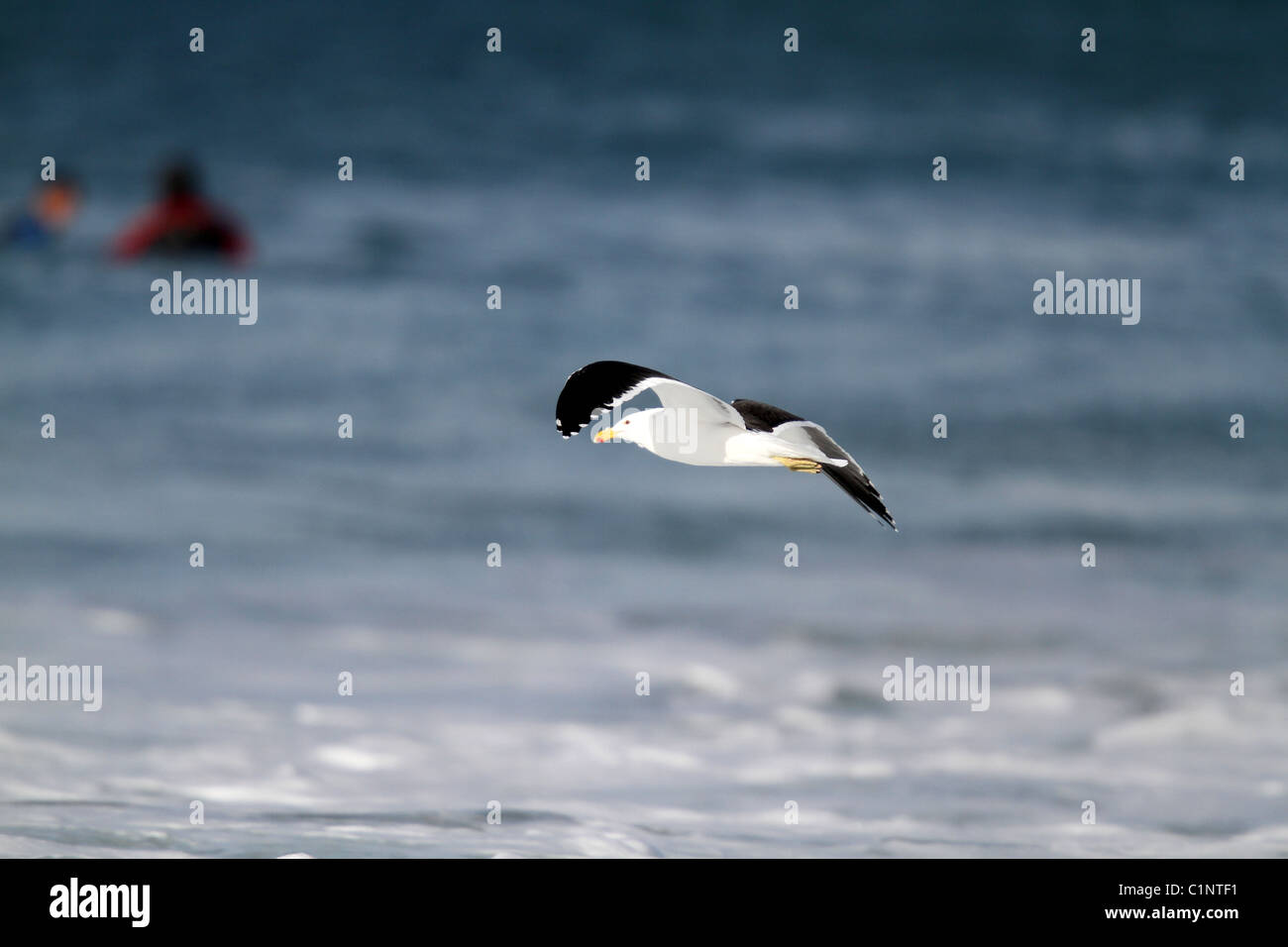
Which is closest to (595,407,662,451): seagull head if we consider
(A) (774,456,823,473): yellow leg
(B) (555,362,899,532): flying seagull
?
(B) (555,362,899,532): flying seagull

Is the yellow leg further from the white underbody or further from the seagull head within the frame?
the seagull head

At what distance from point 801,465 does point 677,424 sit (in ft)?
3.09

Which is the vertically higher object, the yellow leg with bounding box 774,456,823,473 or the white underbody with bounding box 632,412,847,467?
the white underbody with bounding box 632,412,847,467

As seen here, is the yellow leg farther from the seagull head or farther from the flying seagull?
the seagull head

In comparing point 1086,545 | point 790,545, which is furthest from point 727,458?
point 1086,545

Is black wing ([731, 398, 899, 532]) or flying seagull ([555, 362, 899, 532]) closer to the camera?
flying seagull ([555, 362, 899, 532])

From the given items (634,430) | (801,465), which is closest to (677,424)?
(634,430)

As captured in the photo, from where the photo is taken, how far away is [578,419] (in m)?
10.9

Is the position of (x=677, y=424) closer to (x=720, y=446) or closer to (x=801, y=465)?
(x=720, y=446)

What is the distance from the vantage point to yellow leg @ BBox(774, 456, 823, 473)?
36.8ft

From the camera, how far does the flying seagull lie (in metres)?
10.9

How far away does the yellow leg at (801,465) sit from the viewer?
1123 cm

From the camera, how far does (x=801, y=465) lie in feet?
37.2
